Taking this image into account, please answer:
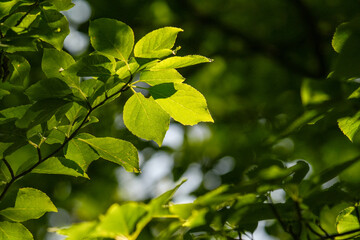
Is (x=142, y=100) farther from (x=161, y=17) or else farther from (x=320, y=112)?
(x=161, y=17)

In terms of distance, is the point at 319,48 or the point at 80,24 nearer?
the point at 319,48

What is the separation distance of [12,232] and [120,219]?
593 millimetres

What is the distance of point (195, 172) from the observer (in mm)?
3846

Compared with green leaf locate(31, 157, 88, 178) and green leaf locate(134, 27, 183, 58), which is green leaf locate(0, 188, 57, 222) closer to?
green leaf locate(31, 157, 88, 178)

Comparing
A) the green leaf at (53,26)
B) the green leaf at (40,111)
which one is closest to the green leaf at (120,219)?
the green leaf at (40,111)

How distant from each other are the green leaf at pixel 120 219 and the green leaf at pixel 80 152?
488 mm

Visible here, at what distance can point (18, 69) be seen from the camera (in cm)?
122

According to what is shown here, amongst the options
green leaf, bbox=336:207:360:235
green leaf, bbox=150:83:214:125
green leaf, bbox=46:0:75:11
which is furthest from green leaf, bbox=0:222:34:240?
green leaf, bbox=336:207:360:235

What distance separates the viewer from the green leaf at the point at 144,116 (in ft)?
3.56

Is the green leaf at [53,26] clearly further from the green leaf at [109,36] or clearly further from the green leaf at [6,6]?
the green leaf at [109,36]

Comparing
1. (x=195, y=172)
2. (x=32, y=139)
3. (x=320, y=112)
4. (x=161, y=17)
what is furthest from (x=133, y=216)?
(x=161, y=17)

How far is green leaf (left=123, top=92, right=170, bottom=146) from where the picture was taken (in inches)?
42.7

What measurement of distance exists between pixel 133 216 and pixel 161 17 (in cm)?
437

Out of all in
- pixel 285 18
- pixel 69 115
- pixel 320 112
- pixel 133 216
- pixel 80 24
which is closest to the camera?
pixel 133 216
